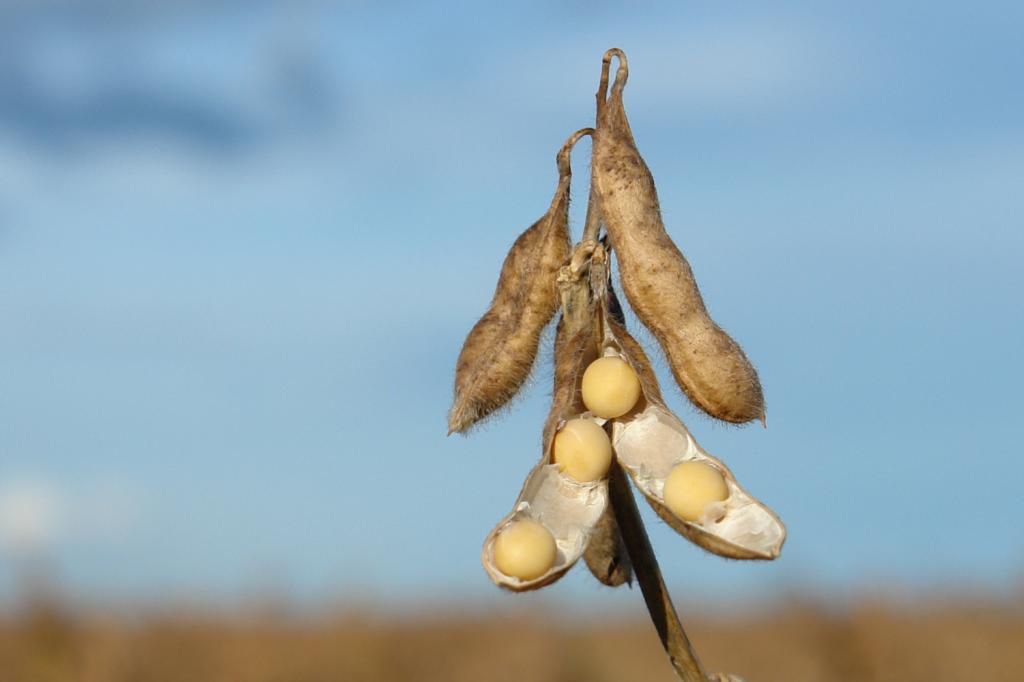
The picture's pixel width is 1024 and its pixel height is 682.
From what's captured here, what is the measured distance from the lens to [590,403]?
3.04 metres

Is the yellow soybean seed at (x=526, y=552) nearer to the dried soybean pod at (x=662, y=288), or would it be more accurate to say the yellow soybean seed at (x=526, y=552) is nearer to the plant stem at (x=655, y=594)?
the plant stem at (x=655, y=594)

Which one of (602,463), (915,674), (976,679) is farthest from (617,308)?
(976,679)

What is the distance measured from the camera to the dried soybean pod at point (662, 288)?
2959mm

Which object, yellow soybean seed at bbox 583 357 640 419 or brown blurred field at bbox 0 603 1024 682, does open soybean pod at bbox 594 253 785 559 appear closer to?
yellow soybean seed at bbox 583 357 640 419

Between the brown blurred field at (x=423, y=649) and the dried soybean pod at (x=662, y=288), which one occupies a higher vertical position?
the dried soybean pod at (x=662, y=288)

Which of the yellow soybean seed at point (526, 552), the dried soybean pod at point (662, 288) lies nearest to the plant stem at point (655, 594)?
the yellow soybean seed at point (526, 552)

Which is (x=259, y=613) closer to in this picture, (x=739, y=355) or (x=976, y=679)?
(x=976, y=679)

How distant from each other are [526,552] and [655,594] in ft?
1.01

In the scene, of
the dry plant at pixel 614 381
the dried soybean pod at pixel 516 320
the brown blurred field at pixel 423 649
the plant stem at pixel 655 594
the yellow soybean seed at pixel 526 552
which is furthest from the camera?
the brown blurred field at pixel 423 649

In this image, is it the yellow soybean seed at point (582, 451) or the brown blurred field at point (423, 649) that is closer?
the yellow soybean seed at point (582, 451)

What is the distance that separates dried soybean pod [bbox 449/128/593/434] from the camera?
304 cm

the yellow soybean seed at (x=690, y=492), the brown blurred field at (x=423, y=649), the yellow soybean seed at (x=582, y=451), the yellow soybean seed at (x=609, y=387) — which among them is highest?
the yellow soybean seed at (x=609, y=387)

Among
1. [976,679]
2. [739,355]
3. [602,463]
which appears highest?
[739,355]

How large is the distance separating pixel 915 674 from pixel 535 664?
381cm
